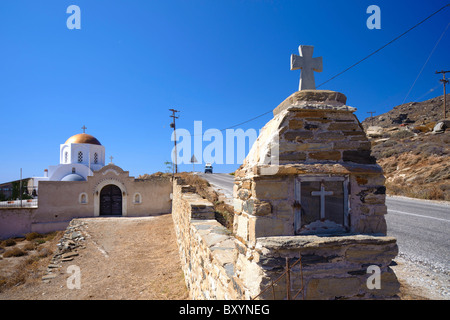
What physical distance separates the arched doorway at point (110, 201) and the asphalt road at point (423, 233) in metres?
15.8

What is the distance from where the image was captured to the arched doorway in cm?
1673

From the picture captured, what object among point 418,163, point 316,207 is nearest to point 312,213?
point 316,207

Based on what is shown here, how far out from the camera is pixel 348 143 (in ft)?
7.29

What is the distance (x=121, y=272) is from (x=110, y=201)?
1156 cm

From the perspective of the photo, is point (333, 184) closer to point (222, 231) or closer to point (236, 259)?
point (236, 259)

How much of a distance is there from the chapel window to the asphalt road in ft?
11.9

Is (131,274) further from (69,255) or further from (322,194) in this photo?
(322,194)

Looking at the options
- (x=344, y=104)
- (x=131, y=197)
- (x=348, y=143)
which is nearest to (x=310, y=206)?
(x=348, y=143)

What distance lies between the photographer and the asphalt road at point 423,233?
4707mm

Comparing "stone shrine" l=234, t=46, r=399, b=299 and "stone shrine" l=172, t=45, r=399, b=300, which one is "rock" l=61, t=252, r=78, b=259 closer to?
"stone shrine" l=172, t=45, r=399, b=300

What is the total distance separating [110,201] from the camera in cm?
1680

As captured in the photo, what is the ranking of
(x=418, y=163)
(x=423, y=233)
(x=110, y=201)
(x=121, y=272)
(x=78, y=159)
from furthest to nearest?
→ (x=78, y=159) < (x=110, y=201) < (x=418, y=163) < (x=121, y=272) < (x=423, y=233)

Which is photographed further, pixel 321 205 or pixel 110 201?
pixel 110 201
